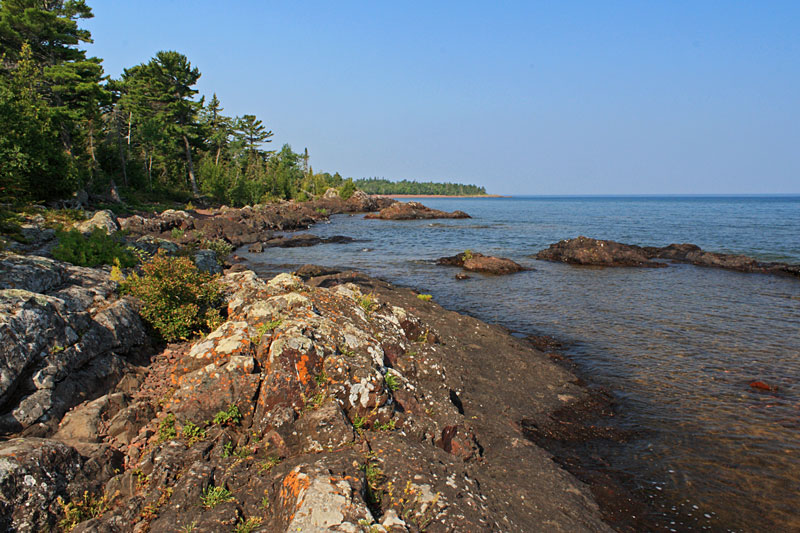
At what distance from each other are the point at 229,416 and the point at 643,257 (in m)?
34.7

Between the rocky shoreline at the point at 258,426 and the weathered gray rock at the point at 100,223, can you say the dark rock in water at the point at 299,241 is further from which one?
the rocky shoreline at the point at 258,426

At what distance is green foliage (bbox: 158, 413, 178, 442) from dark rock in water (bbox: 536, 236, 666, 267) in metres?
31.8

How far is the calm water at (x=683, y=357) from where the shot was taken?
800 cm

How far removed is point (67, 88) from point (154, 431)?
148 feet

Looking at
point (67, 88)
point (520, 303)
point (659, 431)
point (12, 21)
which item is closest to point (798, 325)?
point (520, 303)

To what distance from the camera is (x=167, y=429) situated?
23.4 feet

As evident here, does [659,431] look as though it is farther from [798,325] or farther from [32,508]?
[798,325]

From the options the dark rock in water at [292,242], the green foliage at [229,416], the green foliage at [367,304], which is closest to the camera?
the green foliage at [229,416]

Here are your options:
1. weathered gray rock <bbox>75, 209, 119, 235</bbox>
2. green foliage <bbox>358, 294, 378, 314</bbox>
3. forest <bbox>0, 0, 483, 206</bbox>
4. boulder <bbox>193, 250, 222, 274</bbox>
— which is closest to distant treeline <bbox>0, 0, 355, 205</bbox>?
forest <bbox>0, 0, 483, 206</bbox>

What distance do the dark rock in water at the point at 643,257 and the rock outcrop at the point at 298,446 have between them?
25467mm

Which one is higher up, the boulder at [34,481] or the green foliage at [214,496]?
the boulder at [34,481]

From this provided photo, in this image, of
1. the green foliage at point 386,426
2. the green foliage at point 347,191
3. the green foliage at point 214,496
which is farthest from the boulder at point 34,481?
the green foliage at point 347,191

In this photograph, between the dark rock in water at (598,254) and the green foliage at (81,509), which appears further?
the dark rock in water at (598,254)

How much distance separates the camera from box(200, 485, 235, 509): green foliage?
19.5 ft
